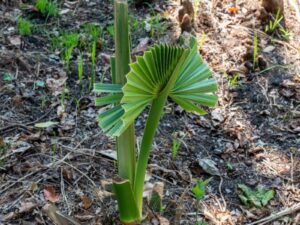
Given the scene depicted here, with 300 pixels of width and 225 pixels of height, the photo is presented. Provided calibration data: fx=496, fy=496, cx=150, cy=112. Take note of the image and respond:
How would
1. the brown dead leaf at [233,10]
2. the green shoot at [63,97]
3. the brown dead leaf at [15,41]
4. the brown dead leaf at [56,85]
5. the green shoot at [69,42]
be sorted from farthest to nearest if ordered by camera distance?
1. the brown dead leaf at [233,10]
2. the brown dead leaf at [15,41]
3. the green shoot at [69,42]
4. the brown dead leaf at [56,85]
5. the green shoot at [63,97]

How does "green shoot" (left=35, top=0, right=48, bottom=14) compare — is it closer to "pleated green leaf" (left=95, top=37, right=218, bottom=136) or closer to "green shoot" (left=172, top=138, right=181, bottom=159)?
"green shoot" (left=172, top=138, right=181, bottom=159)

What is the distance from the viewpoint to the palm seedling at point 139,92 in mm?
1470

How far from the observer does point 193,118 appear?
2.72 metres

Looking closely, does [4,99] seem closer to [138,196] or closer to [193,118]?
[193,118]

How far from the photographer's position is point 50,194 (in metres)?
2.14

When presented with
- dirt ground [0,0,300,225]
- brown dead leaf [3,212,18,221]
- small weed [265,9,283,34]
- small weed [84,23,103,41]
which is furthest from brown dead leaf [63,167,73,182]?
small weed [265,9,283,34]

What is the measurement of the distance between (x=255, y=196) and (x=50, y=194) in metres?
0.93

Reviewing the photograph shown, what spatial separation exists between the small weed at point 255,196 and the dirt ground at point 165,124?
0.03m

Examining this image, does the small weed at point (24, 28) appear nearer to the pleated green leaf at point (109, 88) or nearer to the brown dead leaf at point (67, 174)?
the brown dead leaf at point (67, 174)

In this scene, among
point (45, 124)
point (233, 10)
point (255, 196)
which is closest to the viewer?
point (255, 196)

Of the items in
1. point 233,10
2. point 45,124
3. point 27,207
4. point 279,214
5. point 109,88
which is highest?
point 233,10

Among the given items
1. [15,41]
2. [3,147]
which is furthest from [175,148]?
[15,41]

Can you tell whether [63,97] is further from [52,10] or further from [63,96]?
[52,10]

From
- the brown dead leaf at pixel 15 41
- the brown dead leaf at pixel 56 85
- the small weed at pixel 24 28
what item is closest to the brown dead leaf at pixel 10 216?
the brown dead leaf at pixel 56 85
